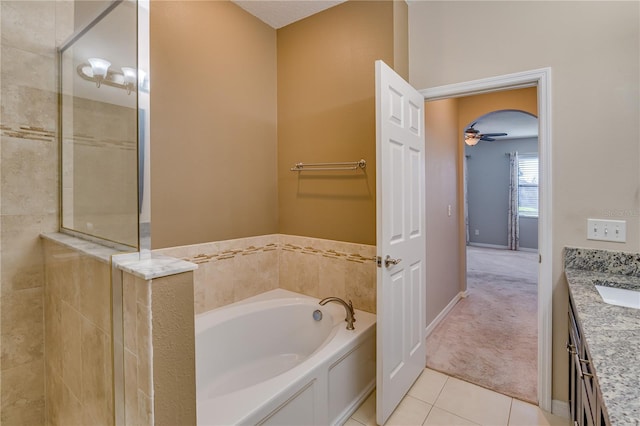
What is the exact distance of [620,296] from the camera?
140cm

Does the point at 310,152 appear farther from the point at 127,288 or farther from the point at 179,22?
the point at 127,288

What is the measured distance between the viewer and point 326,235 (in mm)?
2527

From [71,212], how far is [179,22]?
1.38 m

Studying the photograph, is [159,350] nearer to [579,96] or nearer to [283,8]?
[579,96]

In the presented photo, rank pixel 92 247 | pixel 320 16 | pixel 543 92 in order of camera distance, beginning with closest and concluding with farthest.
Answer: pixel 92 247 → pixel 543 92 → pixel 320 16

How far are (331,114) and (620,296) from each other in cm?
203

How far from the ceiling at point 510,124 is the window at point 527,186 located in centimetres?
55

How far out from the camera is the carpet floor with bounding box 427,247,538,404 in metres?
2.25

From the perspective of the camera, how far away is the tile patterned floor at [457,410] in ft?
5.98

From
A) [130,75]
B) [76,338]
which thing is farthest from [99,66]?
[76,338]

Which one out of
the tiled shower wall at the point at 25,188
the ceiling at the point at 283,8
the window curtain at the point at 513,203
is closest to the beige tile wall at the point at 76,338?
the tiled shower wall at the point at 25,188

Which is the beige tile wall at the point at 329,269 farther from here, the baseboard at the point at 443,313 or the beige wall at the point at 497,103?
the beige wall at the point at 497,103

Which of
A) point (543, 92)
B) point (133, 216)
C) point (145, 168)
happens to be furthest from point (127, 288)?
point (543, 92)

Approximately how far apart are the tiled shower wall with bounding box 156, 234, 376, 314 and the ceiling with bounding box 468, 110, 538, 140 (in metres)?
3.58
